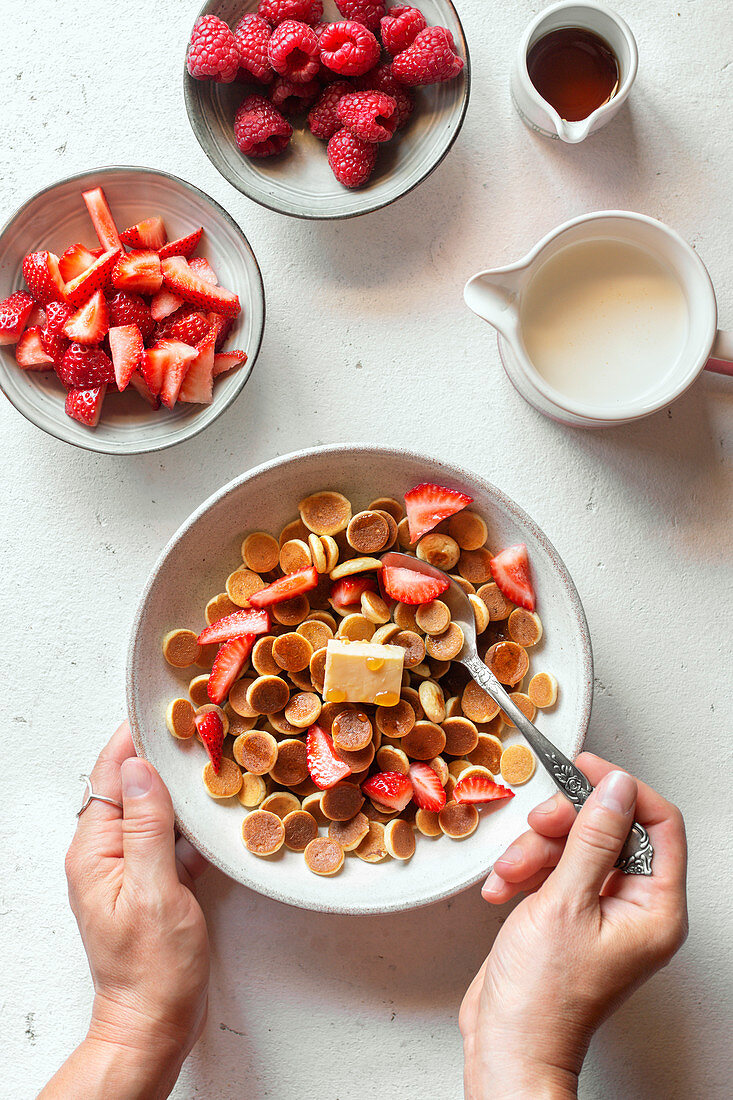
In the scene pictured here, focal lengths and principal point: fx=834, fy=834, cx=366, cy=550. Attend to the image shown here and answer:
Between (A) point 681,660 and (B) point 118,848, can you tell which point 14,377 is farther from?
(A) point 681,660

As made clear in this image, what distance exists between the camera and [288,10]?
0.99 meters

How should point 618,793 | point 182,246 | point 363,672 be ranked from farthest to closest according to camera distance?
point 182,246
point 363,672
point 618,793

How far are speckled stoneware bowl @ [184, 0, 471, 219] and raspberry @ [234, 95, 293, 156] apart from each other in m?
0.02

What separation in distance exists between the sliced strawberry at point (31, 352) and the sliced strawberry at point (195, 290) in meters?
0.17

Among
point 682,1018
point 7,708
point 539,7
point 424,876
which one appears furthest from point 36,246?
point 682,1018

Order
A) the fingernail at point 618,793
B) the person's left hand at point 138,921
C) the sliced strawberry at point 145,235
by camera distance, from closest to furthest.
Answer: the fingernail at point 618,793 → the person's left hand at point 138,921 → the sliced strawberry at point 145,235

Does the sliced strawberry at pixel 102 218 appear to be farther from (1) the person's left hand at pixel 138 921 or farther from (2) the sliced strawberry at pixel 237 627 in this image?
(1) the person's left hand at pixel 138 921

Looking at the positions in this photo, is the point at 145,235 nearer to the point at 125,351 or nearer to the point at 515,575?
the point at 125,351

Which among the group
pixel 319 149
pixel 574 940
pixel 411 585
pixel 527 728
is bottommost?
pixel 574 940

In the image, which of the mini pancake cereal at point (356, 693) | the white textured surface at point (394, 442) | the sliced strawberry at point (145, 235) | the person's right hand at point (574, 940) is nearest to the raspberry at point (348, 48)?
the white textured surface at point (394, 442)

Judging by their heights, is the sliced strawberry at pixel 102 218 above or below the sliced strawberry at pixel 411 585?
above

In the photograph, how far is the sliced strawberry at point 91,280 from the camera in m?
1.00

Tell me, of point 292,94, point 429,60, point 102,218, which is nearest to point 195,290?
point 102,218

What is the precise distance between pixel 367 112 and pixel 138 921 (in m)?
0.96
